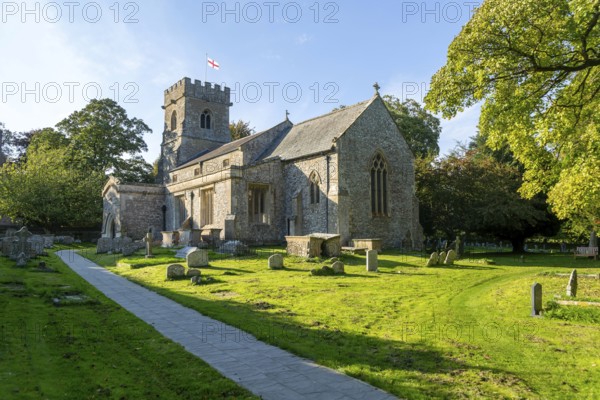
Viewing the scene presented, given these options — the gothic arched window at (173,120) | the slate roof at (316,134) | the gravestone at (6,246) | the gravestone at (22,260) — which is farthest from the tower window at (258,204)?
the gothic arched window at (173,120)

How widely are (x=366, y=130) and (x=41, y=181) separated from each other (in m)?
31.5

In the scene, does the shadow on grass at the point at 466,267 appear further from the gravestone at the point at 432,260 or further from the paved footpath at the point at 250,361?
the paved footpath at the point at 250,361

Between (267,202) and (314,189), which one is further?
(267,202)

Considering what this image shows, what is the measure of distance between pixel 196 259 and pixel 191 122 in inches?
1178

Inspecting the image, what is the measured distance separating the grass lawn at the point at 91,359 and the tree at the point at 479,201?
24.4m

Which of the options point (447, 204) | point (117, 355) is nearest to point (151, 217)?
point (447, 204)

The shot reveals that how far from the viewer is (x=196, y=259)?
58.2 ft

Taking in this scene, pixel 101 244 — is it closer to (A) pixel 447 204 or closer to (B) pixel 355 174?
(B) pixel 355 174

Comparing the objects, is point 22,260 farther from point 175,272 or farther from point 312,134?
point 312,134

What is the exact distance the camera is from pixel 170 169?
45.5 meters

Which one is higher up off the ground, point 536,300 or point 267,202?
point 267,202

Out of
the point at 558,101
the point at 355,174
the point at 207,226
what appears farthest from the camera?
the point at 207,226

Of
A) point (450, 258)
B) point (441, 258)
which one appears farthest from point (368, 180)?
point (450, 258)

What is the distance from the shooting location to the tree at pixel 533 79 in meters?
9.63
